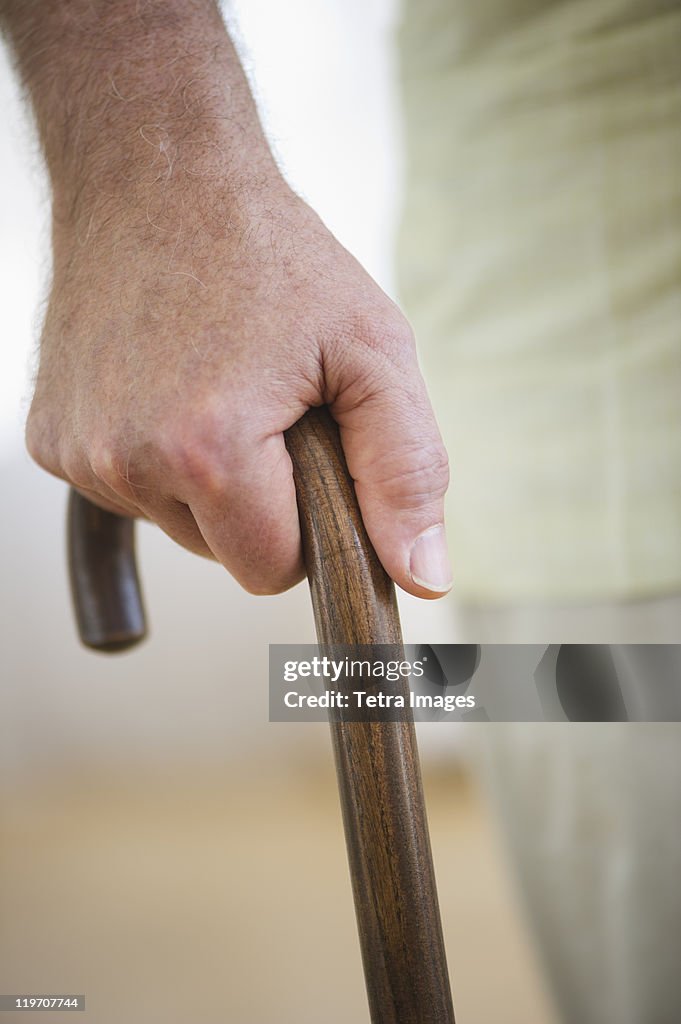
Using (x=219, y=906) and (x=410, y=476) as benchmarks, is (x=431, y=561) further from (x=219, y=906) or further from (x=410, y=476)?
(x=219, y=906)

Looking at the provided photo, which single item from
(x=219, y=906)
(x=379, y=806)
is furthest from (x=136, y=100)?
(x=219, y=906)

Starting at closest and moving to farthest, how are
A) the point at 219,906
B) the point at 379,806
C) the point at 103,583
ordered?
the point at 379,806
the point at 103,583
the point at 219,906

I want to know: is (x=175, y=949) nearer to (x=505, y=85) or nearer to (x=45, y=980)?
(x=45, y=980)

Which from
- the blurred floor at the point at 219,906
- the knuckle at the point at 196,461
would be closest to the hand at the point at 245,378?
the knuckle at the point at 196,461

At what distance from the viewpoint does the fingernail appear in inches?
7.0

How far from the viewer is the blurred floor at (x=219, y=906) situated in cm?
52

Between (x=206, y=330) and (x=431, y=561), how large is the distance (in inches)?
2.8

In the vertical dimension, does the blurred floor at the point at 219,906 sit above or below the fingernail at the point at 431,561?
below

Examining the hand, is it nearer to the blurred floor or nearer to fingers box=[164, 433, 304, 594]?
fingers box=[164, 433, 304, 594]

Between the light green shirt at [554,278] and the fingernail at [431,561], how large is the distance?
0.53 ft

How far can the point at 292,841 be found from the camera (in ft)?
2.81

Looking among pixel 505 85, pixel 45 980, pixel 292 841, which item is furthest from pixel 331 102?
pixel 45 980

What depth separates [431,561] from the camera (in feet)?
0.60

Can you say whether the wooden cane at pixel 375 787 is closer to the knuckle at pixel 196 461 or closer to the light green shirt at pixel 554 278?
the knuckle at pixel 196 461
